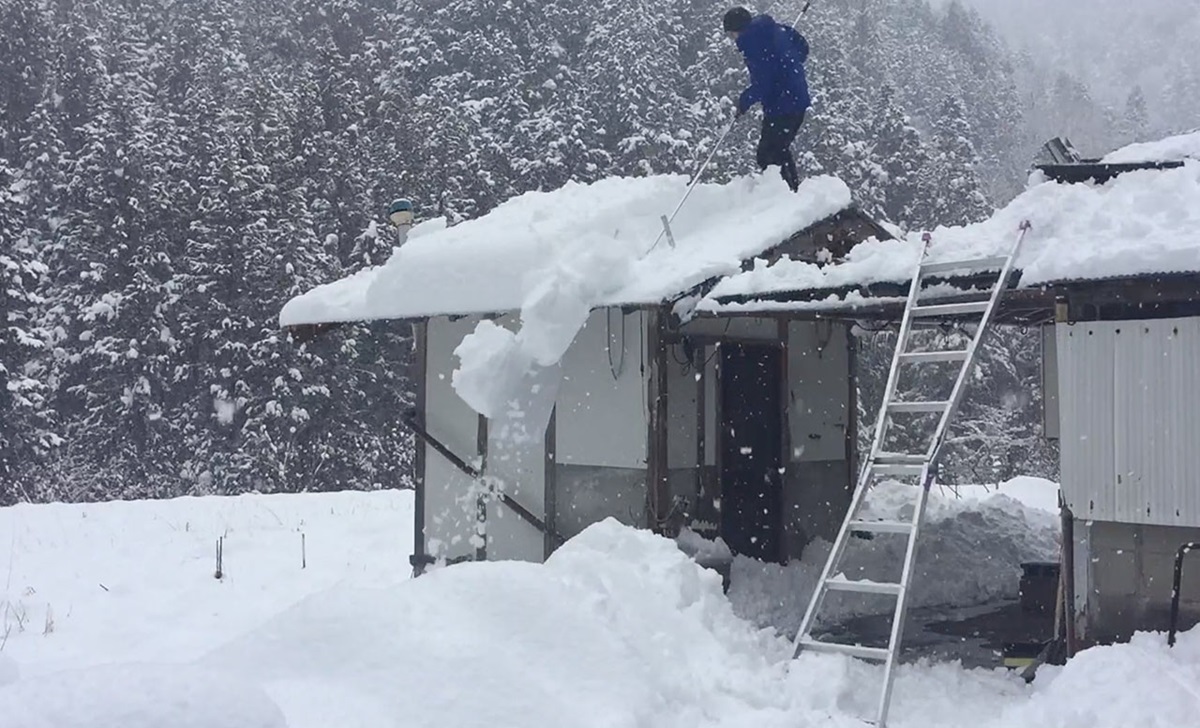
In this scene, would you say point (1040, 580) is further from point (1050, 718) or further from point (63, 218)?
point (63, 218)

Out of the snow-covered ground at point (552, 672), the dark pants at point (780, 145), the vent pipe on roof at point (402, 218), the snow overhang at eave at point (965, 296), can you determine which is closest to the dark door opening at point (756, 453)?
the snow overhang at eave at point (965, 296)

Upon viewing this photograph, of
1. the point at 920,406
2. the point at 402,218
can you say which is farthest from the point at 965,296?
the point at 402,218

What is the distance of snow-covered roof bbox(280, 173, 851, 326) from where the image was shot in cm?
889

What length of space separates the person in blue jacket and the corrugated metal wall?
3.69 m

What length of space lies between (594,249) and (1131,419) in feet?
14.4

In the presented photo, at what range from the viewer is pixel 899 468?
6.71m

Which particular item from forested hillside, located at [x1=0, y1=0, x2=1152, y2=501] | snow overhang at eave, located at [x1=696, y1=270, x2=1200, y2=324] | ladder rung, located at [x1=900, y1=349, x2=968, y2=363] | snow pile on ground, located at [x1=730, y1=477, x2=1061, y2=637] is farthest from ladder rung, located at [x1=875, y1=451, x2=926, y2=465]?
forested hillside, located at [x1=0, y1=0, x2=1152, y2=501]

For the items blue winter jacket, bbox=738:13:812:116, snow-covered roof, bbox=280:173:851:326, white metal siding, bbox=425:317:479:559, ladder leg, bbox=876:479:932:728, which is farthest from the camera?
white metal siding, bbox=425:317:479:559

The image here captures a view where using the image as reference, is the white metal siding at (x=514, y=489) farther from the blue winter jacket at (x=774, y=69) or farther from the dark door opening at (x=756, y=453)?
the blue winter jacket at (x=774, y=69)

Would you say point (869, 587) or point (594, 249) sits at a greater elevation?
point (594, 249)

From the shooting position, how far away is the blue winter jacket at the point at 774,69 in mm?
9758

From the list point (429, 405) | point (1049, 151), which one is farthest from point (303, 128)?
point (1049, 151)

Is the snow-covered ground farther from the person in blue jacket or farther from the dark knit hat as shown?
the dark knit hat

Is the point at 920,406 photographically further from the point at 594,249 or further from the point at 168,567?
the point at 168,567
